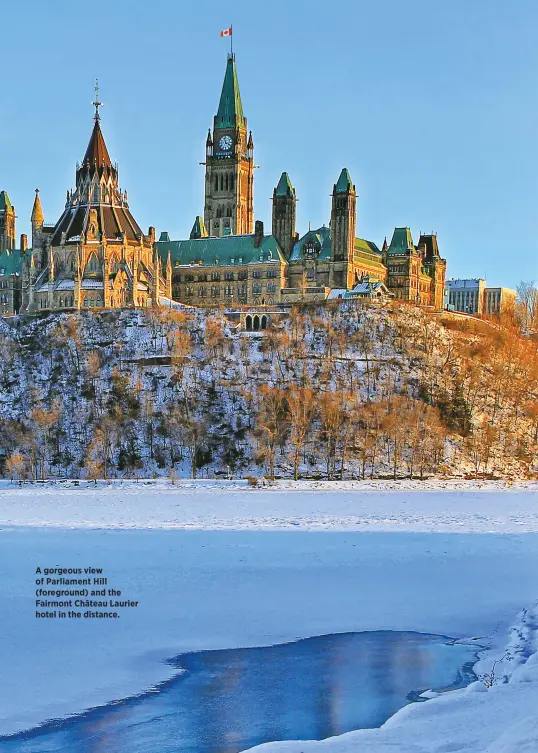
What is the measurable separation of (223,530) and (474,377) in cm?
6005

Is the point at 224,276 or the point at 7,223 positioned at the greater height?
the point at 7,223

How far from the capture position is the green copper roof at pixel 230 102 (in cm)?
15938

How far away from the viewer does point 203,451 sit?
87.1m

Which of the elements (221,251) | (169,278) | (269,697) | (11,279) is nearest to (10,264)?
(11,279)

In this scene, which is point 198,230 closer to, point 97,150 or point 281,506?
point 97,150

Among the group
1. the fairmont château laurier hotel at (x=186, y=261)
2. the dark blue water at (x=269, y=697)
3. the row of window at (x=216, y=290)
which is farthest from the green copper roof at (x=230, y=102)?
the dark blue water at (x=269, y=697)

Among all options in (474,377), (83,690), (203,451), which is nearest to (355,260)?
(474,377)

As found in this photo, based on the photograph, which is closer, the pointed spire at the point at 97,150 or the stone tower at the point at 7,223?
the pointed spire at the point at 97,150

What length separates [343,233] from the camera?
126 metres

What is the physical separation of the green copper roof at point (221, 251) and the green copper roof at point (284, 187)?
20.7 ft

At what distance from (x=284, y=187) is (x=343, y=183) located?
356 inches

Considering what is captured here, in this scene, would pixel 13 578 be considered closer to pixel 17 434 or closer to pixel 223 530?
pixel 223 530

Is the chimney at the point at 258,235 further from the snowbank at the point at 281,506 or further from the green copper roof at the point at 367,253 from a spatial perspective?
the snowbank at the point at 281,506

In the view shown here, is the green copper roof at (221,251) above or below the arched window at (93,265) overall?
above
